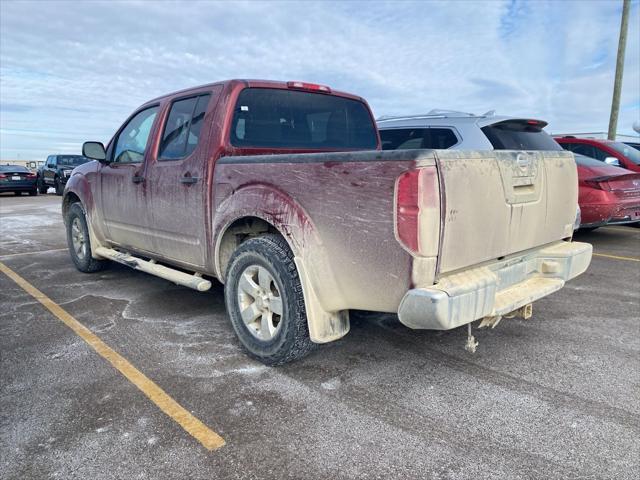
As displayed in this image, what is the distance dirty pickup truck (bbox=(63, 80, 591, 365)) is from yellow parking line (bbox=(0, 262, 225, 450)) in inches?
27.5

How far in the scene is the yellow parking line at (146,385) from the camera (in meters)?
2.61

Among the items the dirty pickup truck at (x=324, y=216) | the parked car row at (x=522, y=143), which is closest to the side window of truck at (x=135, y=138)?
the dirty pickup truck at (x=324, y=216)

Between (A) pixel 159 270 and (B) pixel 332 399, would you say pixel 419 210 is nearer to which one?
(B) pixel 332 399

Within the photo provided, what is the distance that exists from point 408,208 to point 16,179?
74.3 feet

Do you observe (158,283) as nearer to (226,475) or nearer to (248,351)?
(248,351)

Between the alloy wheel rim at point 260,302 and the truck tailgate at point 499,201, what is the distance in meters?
1.20

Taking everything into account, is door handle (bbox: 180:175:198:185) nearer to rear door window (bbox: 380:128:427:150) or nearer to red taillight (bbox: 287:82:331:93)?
red taillight (bbox: 287:82:331:93)

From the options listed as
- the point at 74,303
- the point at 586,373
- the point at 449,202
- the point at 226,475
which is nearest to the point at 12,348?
the point at 74,303

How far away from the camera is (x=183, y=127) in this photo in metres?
4.29

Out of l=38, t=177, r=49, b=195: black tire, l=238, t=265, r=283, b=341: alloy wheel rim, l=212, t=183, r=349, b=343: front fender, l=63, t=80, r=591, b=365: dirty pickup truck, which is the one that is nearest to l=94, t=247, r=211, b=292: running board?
l=63, t=80, r=591, b=365: dirty pickup truck

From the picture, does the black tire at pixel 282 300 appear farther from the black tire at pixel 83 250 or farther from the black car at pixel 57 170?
the black car at pixel 57 170

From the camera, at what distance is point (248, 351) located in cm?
355

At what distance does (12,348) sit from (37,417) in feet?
4.06

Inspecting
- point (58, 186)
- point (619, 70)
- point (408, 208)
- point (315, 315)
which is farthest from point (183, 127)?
point (58, 186)
